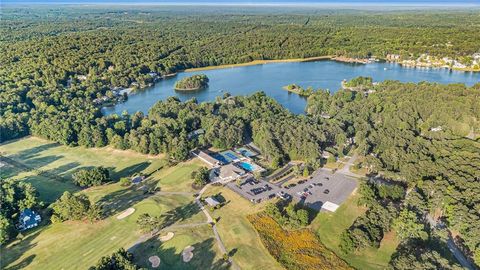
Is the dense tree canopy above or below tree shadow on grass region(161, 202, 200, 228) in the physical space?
above

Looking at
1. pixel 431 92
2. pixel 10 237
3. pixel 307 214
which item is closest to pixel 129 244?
pixel 10 237

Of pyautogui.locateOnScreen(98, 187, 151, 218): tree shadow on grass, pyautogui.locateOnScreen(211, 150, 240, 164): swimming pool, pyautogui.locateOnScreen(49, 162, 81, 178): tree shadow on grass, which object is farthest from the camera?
pyautogui.locateOnScreen(211, 150, 240, 164): swimming pool

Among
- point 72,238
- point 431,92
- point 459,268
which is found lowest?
point 72,238

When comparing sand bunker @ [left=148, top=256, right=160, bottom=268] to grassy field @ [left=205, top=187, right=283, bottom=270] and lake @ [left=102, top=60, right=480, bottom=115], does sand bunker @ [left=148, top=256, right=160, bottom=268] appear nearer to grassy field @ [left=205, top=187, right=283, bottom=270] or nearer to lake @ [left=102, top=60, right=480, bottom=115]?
grassy field @ [left=205, top=187, right=283, bottom=270]

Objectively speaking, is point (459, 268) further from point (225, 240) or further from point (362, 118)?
point (362, 118)

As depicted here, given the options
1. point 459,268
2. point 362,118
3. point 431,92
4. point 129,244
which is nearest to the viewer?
point 459,268

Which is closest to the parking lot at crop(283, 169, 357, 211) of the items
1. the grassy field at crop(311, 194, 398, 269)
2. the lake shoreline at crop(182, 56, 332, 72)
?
the grassy field at crop(311, 194, 398, 269)
